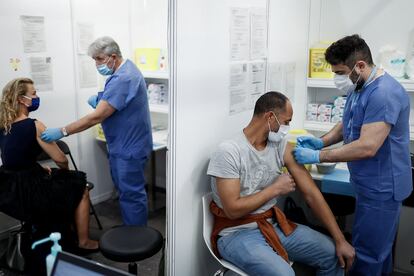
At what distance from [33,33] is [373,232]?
247cm

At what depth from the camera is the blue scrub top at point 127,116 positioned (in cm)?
237

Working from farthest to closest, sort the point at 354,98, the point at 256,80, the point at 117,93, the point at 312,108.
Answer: the point at 312,108 → the point at 117,93 → the point at 256,80 → the point at 354,98

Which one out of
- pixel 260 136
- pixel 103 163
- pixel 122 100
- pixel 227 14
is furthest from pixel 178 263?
pixel 103 163

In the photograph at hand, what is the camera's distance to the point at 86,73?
293 cm

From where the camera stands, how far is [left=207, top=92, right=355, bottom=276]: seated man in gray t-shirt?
1.70 metres

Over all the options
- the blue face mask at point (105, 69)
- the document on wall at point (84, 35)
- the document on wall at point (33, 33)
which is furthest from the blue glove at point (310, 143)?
the document on wall at point (33, 33)

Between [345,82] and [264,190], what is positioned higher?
[345,82]

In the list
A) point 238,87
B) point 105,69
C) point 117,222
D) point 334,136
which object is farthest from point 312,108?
point 117,222

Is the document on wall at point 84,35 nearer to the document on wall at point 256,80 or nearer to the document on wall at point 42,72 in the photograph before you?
the document on wall at point 42,72

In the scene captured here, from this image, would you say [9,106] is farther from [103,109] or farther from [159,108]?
[159,108]

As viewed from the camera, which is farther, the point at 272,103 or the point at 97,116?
the point at 97,116

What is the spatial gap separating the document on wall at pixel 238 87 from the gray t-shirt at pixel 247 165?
273 millimetres

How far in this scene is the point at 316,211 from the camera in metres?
1.90

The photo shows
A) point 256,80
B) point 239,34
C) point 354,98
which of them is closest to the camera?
point 354,98
